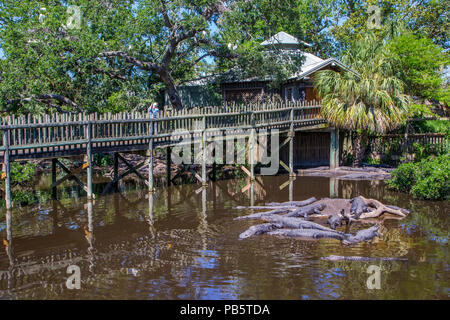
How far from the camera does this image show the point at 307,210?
14.2m

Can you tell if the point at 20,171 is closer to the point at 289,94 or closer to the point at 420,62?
the point at 289,94

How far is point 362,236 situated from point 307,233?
138cm

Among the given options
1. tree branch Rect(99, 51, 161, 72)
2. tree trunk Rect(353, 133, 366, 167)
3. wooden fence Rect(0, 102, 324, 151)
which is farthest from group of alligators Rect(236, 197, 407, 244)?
tree branch Rect(99, 51, 161, 72)

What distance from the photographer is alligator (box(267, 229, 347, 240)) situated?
12.0 m

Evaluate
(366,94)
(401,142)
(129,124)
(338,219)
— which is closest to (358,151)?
(401,142)

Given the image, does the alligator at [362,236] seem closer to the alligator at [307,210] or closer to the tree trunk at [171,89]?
the alligator at [307,210]

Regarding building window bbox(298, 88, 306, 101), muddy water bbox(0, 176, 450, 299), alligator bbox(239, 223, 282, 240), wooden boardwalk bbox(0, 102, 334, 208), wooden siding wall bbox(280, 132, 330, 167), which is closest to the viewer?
muddy water bbox(0, 176, 450, 299)

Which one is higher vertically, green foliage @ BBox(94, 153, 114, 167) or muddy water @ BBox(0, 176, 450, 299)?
green foliage @ BBox(94, 153, 114, 167)

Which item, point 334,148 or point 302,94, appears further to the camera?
point 302,94

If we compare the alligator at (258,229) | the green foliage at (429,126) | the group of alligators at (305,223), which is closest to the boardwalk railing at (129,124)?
the group of alligators at (305,223)

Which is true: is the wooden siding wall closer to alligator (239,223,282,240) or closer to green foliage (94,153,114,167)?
green foliage (94,153,114,167)

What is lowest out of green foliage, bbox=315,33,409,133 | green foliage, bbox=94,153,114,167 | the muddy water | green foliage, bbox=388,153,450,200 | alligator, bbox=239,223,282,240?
the muddy water

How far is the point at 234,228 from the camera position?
1332 centimetres

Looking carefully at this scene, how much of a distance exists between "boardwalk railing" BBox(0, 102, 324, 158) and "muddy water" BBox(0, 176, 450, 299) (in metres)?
2.38
